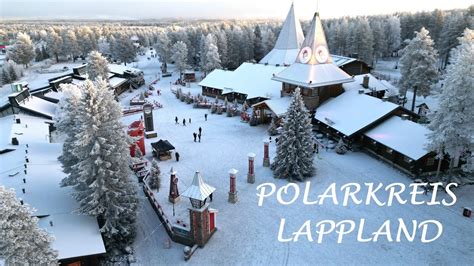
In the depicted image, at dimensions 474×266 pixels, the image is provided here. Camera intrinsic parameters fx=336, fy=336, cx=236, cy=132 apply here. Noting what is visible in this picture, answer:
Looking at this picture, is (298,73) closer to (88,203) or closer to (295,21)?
(295,21)

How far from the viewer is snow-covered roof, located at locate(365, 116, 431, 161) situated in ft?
70.8

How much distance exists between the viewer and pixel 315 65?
3328 cm

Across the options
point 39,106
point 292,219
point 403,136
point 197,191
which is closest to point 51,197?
point 197,191

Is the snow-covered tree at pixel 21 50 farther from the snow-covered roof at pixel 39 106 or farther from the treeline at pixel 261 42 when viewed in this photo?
the snow-covered roof at pixel 39 106

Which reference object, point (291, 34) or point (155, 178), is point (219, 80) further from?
point (155, 178)

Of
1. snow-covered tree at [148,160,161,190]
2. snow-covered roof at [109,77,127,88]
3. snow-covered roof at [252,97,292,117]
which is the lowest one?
snow-covered tree at [148,160,161,190]

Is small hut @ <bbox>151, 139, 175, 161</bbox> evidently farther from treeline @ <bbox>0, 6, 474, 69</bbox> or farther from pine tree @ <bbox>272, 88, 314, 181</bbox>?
treeline @ <bbox>0, 6, 474, 69</bbox>

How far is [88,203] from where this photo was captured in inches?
600

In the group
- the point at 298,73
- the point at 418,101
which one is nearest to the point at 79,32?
the point at 298,73

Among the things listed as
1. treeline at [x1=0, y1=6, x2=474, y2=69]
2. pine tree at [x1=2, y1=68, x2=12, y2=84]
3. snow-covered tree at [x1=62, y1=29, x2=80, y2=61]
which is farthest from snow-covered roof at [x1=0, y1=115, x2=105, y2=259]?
snow-covered tree at [x1=62, y1=29, x2=80, y2=61]

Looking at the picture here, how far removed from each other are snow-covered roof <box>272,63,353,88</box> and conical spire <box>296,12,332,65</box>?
24.5 inches

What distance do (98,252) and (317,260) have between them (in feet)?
30.6

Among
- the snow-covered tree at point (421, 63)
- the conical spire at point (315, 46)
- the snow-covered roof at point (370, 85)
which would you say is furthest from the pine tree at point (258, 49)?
the snow-covered tree at point (421, 63)

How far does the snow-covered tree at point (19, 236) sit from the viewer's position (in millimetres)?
10422
